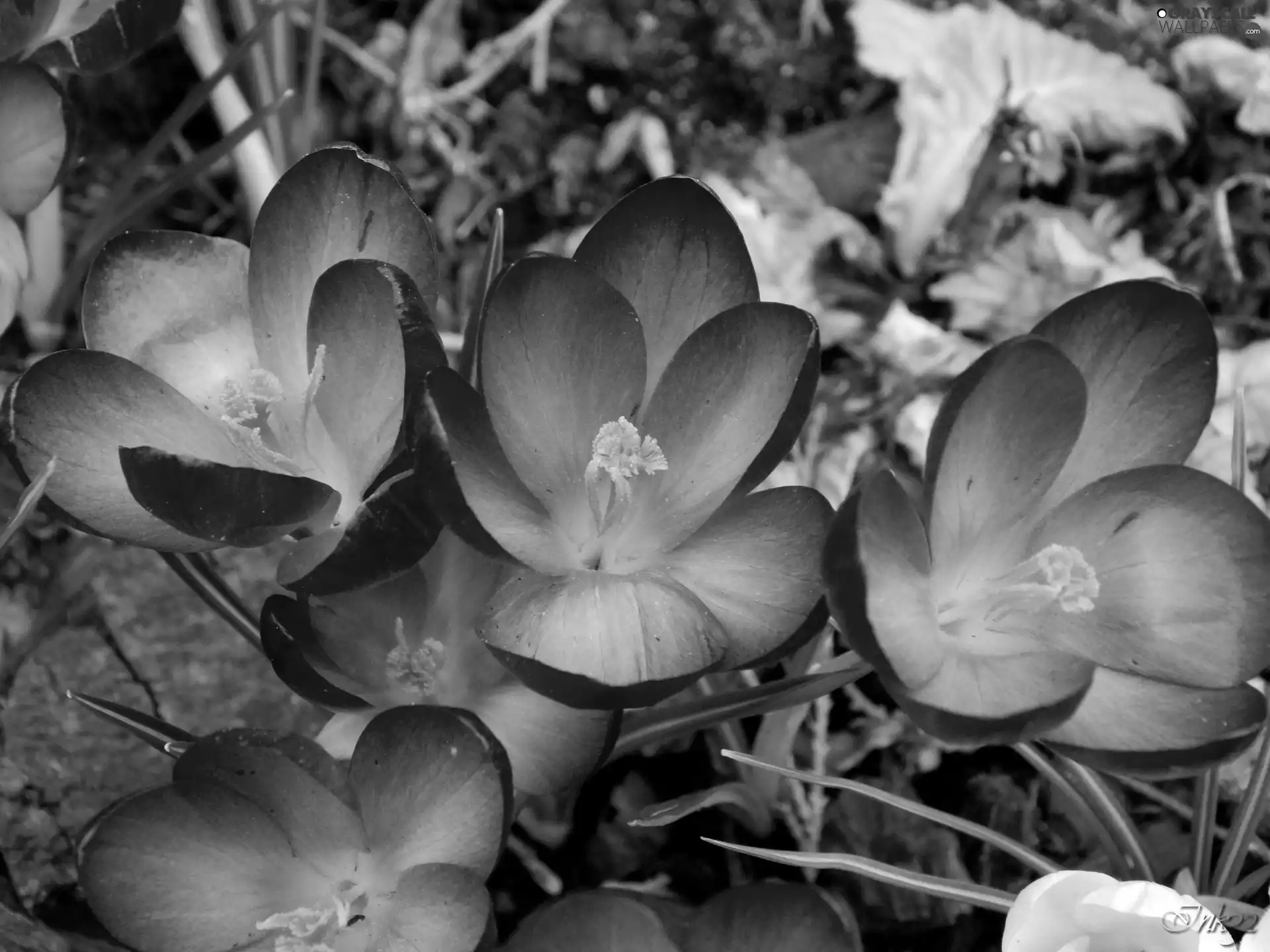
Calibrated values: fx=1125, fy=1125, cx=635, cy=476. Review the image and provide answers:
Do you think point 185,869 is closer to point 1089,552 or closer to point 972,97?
point 1089,552

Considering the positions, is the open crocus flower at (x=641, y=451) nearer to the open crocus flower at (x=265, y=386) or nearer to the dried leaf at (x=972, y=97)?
the open crocus flower at (x=265, y=386)

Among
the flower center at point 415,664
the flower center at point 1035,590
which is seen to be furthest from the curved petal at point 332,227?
the flower center at point 1035,590

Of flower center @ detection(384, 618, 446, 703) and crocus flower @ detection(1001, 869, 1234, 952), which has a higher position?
flower center @ detection(384, 618, 446, 703)

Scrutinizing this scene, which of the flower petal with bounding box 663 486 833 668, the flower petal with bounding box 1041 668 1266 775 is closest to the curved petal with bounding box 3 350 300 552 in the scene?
the flower petal with bounding box 663 486 833 668

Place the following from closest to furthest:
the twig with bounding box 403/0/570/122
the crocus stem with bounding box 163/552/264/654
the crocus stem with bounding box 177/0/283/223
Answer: the crocus stem with bounding box 163/552/264/654, the crocus stem with bounding box 177/0/283/223, the twig with bounding box 403/0/570/122

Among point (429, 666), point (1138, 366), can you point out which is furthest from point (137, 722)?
point (1138, 366)

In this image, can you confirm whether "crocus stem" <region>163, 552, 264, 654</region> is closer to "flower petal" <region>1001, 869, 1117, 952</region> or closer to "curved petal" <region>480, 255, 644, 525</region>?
"curved petal" <region>480, 255, 644, 525</region>

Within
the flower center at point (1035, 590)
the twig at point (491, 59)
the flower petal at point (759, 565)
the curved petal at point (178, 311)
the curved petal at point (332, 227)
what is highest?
the curved petal at point (332, 227)

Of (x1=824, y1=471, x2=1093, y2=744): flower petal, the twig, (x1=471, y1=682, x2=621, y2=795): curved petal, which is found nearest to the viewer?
(x1=824, y1=471, x2=1093, y2=744): flower petal

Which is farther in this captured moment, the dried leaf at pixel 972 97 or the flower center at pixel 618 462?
the dried leaf at pixel 972 97
